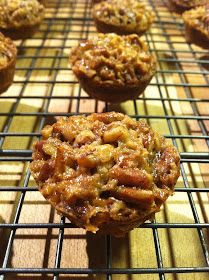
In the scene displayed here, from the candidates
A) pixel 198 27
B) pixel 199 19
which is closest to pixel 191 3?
pixel 199 19

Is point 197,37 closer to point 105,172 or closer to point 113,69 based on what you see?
point 113,69

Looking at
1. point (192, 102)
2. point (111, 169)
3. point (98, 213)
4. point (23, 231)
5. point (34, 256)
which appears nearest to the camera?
point (98, 213)

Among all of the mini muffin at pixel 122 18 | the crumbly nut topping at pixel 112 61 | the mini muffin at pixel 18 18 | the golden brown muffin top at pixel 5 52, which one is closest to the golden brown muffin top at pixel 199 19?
the mini muffin at pixel 122 18

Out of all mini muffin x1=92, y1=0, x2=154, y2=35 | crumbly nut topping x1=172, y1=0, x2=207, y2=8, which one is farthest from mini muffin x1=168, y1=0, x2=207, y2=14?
mini muffin x1=92, y1=0, x2=154, y2=35

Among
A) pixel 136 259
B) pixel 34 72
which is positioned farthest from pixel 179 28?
pixel 136 259

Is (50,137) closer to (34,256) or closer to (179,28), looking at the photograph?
(34,256)

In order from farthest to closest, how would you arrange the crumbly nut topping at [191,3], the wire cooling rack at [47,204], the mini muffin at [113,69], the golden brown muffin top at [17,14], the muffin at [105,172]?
the crumbly nut topping at [191,3] < the golden brown muffin top at [17,14] < the mini muffin at [113,69] < the wire cooling rack at [47,204] < the muffin at [105,172]

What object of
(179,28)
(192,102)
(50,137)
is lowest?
(50,137)

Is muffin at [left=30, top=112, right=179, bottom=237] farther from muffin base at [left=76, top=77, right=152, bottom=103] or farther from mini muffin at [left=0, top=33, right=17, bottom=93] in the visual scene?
mini muffin at [left=0, top=33, right=17, bottom=93]

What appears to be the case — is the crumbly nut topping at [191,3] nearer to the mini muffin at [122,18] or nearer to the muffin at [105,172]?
the mini muffin at [122,18]
